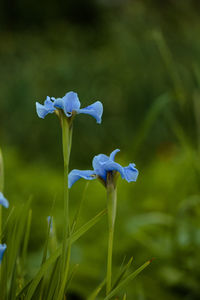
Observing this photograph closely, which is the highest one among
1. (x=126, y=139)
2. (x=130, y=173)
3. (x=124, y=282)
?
(x=126, y=139)

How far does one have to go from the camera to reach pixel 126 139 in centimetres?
325

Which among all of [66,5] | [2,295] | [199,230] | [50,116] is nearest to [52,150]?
[50,116]

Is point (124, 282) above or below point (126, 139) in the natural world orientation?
below

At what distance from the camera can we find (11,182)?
2414 millimetres

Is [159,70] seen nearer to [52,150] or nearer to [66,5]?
[52,150]

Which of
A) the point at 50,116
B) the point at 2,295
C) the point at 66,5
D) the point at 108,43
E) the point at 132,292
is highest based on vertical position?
the point at 66,5

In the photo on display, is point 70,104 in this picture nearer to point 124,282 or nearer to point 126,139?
point 124,282

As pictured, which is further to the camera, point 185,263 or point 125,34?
point 125,34

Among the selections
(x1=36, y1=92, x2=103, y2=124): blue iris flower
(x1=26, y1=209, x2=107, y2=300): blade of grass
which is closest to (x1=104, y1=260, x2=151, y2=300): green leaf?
(x1=26, y1=209, x2=107, y2=300): blade of grass

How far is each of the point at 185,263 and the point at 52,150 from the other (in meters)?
2.03

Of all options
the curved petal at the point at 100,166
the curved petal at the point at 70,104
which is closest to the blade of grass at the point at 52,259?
the curved petal at the point at 100,166

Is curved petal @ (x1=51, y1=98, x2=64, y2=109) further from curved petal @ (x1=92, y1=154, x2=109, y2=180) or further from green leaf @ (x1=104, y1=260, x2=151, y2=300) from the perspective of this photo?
green leaf @ (x1=104, y1=260, x2=151, y2=300)

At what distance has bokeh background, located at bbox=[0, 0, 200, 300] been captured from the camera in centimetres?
154

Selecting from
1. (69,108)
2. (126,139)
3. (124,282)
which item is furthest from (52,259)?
(126,139)
